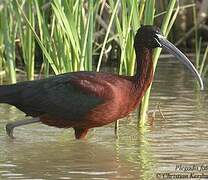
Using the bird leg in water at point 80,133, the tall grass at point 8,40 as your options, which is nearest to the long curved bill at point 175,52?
the bird leg in water at point 80,133

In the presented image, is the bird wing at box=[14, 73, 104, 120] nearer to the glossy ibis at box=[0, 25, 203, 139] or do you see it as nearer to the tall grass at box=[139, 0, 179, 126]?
the glossy ibis at box=[0, 25, 203, 139]

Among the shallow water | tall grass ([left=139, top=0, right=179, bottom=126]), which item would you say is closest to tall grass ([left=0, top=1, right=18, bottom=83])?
the shallow water

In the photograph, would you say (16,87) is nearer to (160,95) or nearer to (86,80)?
(86,80)

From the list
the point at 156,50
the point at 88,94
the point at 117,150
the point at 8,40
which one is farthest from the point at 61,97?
the point at 8,40

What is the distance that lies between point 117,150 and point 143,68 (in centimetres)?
74

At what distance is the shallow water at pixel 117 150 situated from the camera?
541 centimetres

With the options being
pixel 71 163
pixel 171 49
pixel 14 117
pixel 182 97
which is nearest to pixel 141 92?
pixel 171 49

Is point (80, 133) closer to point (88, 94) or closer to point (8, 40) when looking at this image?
point (88, 94)

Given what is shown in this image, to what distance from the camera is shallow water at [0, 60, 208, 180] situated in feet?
17.7

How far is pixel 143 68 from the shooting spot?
6477 millimetres

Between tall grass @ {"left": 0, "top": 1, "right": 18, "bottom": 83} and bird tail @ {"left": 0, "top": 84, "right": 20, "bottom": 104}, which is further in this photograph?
tall grass @ {"left": 0, "top": 1, "right": 18, "bottom": 83}

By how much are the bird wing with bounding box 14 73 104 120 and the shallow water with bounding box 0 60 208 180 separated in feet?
0.91

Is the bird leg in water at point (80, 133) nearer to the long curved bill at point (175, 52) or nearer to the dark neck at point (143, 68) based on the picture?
the dark neck at point (143, 68)

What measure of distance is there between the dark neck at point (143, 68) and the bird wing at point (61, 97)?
1.13 feet
